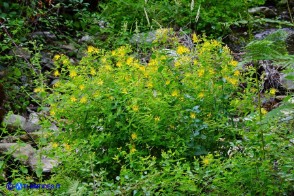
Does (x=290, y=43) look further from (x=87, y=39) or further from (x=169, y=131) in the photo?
(x=169, y=131)

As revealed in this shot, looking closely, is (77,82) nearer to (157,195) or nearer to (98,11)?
(157,195)

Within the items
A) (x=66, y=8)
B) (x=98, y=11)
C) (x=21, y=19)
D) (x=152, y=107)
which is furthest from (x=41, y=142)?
(x=98, y=11)

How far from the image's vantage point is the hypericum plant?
10.6ft

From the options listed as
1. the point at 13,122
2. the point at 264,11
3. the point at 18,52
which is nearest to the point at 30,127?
the point at 13,122

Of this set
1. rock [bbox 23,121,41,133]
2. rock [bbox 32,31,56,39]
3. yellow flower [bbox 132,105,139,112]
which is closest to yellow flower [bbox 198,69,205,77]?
yellow flower [bbox 132,105,139,112]

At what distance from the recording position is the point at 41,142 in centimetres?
338

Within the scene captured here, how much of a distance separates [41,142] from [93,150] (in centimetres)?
32

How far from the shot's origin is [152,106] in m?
3.29

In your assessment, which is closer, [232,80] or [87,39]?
[232,80]

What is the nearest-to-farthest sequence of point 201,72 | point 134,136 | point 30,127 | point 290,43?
point 134,136 < point 201,72 < point 30,127 < point 290,43

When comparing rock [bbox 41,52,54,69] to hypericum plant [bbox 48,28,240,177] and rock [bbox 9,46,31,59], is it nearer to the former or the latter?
rock [bbox 9,46,31,59]

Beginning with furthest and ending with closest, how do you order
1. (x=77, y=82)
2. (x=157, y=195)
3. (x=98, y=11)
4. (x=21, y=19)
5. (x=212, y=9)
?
1. (x=98, y=11)
2. (x=212, y=9)
3. (x=21, y=19)
4. (x=77, y=82)
5. (x=157, y=195)

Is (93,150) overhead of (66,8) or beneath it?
beneath

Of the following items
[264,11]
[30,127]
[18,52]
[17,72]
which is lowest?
[30,127]
